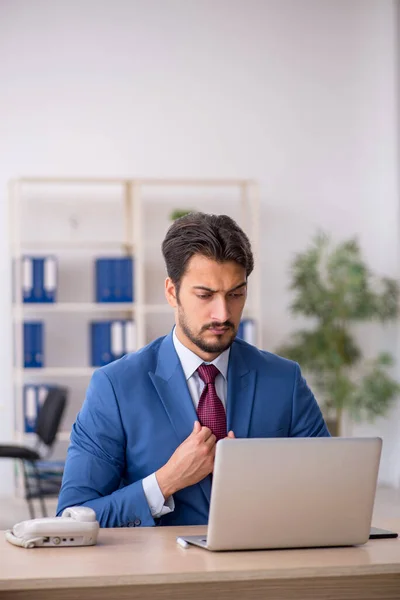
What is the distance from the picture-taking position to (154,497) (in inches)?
89.3

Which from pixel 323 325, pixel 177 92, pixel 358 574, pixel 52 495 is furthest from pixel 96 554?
pixel 177 92

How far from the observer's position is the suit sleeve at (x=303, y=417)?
2.54 m

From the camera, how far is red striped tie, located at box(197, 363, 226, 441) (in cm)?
243

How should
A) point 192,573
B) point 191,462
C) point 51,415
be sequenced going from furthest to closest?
1. point 51,415
2. point 191,462
3. point 192,573

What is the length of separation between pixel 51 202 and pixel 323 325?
7.50 feet

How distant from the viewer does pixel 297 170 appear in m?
7.94

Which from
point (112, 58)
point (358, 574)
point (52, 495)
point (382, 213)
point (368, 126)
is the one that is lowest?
point (52, 495)

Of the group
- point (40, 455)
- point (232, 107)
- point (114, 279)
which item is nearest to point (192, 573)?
point (40, 455)

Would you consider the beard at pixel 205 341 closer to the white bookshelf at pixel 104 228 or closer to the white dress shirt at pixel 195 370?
the white dress shirt at pixel 195 370

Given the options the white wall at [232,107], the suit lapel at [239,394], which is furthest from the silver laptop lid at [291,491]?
the white wall at [232,107]

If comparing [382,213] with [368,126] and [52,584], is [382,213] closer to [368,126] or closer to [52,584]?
[368,126]

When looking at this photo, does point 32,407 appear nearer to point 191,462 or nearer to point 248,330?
point 248,330

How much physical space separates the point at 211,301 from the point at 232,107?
572 centimetres

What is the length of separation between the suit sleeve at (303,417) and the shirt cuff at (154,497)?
43 cm
